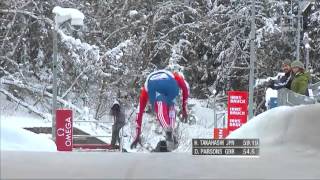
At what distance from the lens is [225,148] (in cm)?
672

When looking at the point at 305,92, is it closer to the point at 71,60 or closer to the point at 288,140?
the point at 288,140

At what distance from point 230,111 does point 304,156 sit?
10.9 meters

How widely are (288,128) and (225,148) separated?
1621 millimetres

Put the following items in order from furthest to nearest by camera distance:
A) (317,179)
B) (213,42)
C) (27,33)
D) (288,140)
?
1. (213,42)
2. (27,33)
3. (288,140)
4. (317,179)

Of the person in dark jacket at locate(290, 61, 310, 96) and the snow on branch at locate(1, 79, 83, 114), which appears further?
the snow on branch at locate(1, 79, 83, 114)

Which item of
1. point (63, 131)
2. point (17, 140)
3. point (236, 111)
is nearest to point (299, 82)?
point (63, 131)

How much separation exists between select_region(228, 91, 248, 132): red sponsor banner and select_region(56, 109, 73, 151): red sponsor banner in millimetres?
6243

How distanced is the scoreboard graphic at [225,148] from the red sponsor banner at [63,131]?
10.4 feet

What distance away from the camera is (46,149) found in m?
6.75

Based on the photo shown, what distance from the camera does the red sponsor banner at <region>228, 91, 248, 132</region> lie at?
17.5 m

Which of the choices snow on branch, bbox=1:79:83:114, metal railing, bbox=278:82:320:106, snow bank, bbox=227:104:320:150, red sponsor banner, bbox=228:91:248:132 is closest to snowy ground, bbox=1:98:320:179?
snow bank, bbox=227:104:320:150

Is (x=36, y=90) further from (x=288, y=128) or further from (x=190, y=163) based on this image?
(x=190, y=163)

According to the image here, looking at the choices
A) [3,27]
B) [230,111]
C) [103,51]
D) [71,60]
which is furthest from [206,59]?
[230,111]

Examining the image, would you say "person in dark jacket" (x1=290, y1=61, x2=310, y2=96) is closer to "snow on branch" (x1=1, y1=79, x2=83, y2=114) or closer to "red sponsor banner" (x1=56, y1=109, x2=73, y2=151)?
"red sponsor banner" (x1=56, y1=109, x2=73, y2=151)
